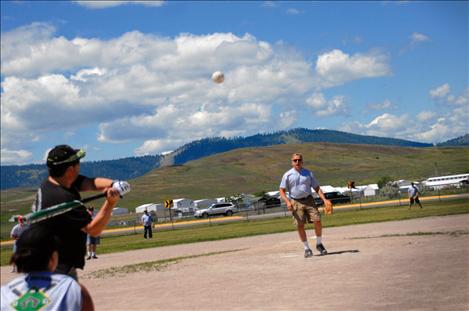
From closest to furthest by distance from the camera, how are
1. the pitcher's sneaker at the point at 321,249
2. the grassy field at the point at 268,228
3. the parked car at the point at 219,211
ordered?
the pitcher's sneaker at the point at 321,249, the grassy field at the point at 268,228, the parked car at the point at 219,211

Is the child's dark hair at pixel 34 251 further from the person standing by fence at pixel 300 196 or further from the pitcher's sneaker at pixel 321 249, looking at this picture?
the pitcher's sneaker at pixel 321 249

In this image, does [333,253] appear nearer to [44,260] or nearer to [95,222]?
[95,222]

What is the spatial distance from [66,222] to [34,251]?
1.26m

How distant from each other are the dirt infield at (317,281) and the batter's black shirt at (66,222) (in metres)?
4.06

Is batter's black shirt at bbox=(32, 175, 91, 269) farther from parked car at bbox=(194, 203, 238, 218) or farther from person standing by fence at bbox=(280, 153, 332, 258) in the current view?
parked car at bbox=(194, 203, 238, 218)

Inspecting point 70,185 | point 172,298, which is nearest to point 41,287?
point 70,185

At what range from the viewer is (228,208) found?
85.5 meters

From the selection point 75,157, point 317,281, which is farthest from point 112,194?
point 317,281

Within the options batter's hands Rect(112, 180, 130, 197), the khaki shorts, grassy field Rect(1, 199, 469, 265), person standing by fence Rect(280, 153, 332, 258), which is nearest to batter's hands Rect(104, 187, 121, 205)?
batter's hands Rect(112, 180, 130, 197)

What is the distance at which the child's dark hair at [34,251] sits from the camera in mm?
4059

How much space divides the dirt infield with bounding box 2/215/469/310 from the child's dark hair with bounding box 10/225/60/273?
5142mm

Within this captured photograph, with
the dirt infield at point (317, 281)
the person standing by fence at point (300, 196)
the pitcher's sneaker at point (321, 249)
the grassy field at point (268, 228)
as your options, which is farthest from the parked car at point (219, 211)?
the pitcher's sneaker at point (321, 249)

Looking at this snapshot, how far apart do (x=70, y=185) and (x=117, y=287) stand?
8.18m

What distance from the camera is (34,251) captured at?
161 inches
